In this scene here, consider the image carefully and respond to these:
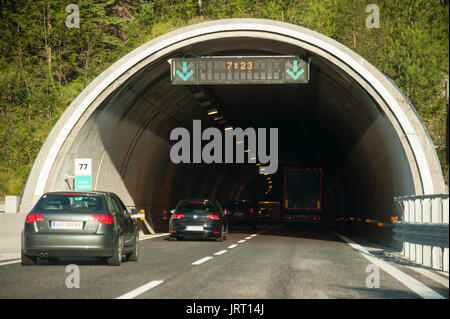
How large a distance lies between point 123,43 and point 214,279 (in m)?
44.6

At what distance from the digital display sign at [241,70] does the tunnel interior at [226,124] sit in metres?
0.50

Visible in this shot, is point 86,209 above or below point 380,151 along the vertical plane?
below

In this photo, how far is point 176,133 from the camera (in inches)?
1154

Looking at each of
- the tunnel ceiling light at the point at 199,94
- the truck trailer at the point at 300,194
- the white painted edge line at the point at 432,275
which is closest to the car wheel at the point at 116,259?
the white painted edge line at the point at 432,275

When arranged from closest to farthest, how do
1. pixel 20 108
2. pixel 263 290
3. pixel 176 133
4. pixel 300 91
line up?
pixel 263 290 → pixel 300 91 → pixel 176 133 → pixel 20 108

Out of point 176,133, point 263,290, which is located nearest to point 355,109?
point 176,133

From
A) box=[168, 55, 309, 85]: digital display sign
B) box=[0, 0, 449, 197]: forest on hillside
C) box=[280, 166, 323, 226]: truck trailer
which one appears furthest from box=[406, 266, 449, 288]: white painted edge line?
box=[280, 166, 323, 226]: truck trailer

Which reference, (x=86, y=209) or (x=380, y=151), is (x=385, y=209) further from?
(x=86, y=209)

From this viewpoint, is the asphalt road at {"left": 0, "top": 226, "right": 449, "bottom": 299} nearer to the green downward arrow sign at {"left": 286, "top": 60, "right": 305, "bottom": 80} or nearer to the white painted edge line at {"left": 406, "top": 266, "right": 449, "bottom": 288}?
the white painted edge line at {"left": 406, "top": 266, "right": 449, "bottom": 288}

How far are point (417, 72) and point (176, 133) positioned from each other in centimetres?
2334

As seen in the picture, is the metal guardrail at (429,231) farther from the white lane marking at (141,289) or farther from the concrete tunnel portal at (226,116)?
the white lane marking at (141,289)

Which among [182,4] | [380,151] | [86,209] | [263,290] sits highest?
[182,4]

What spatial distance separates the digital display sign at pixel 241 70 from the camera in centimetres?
2020

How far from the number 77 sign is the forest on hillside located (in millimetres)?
17434
